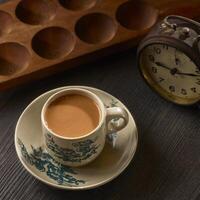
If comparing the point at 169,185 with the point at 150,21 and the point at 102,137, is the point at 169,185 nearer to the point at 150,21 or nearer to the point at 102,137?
the point at 102,137

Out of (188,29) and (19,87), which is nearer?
(188,29)

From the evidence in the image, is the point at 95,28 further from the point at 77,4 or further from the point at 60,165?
the point at 60,165

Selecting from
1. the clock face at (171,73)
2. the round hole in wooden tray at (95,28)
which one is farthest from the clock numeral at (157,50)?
the round hole in wooden tray at (95,28)

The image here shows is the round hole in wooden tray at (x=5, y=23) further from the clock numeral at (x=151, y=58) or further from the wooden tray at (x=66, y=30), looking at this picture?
the clock numeral at (x=151, y=58)

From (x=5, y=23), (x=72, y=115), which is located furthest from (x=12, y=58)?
(x=72, y=115)

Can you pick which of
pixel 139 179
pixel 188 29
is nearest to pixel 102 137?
pixel 139 179
